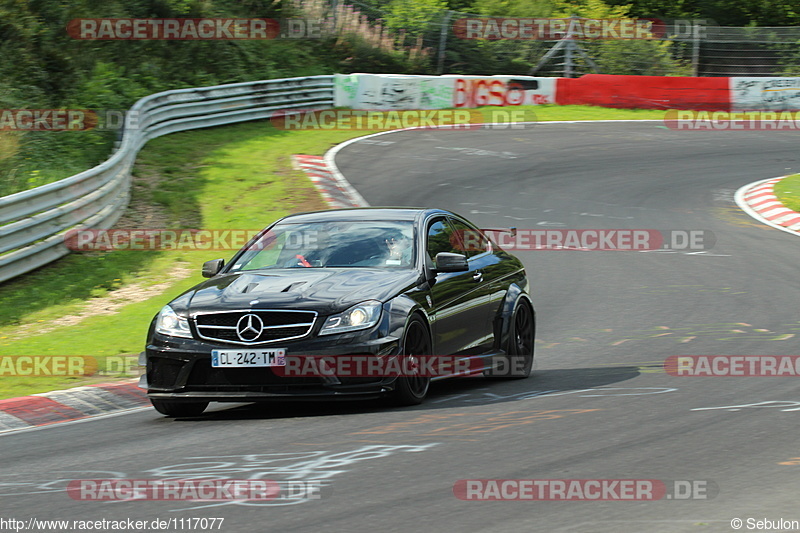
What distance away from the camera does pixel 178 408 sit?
8078mm

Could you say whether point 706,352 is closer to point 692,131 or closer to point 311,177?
Answer: point 311,177

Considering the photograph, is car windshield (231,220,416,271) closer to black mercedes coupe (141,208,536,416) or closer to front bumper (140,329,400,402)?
black mercedes coupe (141,208,536,416)

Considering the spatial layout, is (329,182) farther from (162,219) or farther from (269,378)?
(269,378)

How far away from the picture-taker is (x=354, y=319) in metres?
7.43

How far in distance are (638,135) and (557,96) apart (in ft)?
18.9

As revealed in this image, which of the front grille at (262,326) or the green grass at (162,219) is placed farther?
the green grass at (162,219)

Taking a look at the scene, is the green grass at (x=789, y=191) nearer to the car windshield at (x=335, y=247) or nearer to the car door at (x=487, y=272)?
the car door at (x=487, y=272)

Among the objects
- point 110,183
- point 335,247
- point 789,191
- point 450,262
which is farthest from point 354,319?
point 789,191

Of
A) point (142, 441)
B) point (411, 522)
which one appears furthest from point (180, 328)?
point (411, 522)

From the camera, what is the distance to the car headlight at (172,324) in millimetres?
7621

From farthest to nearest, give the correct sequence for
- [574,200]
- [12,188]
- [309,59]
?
[309,59] → [574,200] → [12,188]

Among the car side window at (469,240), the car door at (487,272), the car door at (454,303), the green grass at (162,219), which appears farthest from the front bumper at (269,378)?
the green grass at (162,219)

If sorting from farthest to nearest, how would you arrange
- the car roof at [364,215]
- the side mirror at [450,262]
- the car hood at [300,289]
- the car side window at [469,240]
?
the car side window at [469,240]
the car roof at [364,215]
the side mirror at [450,262]
the car hood at [300,289]

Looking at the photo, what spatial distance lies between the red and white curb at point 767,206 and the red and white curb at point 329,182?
6981mm
